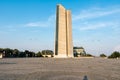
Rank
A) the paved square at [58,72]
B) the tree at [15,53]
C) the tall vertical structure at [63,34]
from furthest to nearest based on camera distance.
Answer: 1. the tree at [15,53]
2. the tall vertical structure at [63,34]
3. the paved square at [58,72]

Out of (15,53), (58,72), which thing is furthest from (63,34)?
(58,72)

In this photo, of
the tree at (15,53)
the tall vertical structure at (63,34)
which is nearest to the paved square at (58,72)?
the tall vertical structure at (63,34)

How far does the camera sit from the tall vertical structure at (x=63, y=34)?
333ft

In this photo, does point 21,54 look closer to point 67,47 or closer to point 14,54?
point 14,54

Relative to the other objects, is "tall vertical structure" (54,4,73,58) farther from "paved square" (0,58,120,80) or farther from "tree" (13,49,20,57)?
"paved square" (0,58,120,80)

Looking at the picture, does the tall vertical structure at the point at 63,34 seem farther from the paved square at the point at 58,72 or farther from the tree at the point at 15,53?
the paved square at the point at 58,72

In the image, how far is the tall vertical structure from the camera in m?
102

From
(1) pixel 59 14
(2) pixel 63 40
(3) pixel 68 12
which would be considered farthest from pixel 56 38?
(3) pixel 68 12

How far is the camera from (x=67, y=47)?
11056cm

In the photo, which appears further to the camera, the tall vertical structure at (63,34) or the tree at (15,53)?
the tree at (15,53)

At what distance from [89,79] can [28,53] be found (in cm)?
15425

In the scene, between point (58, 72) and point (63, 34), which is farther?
point (63, 34)

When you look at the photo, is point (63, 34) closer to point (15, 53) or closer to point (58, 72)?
point (15, 53)

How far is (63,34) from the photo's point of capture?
4154 inches
